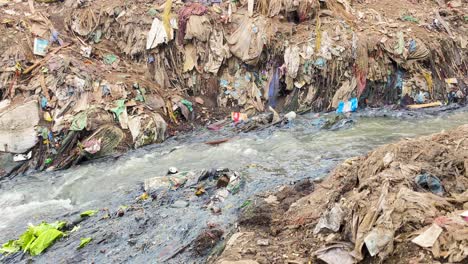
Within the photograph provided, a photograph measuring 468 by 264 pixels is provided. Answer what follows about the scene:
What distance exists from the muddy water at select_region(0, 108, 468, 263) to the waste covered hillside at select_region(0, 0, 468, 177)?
0.97 m

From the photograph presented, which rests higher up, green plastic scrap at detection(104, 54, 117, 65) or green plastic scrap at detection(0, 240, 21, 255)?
green plastic scrap at detection(104, 54, 117, 65)

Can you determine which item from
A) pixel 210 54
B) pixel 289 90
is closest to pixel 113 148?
pixel 210 54

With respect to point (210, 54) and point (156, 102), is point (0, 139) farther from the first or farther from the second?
point (210, 54)

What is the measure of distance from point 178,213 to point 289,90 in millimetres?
4999

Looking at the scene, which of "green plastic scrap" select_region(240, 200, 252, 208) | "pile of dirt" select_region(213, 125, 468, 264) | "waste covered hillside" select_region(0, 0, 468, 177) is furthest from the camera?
"waste covered hillside" select_region(0, 0, 468, 177)

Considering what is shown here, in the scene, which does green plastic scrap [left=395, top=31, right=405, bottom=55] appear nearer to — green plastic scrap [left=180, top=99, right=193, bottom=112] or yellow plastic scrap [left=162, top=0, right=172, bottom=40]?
green plastic scrap [left=180, top=99, right=193, bottom=112]

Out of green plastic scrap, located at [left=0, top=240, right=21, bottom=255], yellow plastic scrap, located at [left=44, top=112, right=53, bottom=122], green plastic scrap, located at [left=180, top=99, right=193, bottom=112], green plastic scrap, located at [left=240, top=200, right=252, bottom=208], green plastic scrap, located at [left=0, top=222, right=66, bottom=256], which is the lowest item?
green plastic scrap, located at [left=0, top=240, right=21, bottom=255]

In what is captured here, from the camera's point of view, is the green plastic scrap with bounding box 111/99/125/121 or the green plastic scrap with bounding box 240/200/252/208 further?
the green plastic scrap with bounding box 111/99/125/121

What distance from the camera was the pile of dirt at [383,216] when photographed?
2523 millimetres

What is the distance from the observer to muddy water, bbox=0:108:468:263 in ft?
14.1

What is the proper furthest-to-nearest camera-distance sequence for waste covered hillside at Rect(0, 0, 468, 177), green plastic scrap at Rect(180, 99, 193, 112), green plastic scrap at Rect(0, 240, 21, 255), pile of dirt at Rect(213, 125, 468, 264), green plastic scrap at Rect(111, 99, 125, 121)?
green plastic scrap at Rect(180, 99, 193, 112) → waste covered hillside at Rect(0, 0, 468, 177) → green plastic scrap at Rect(111, 99, 125, 121) → green plastic scrap at Rect(0, 240, 21, 255) → pile of dirt at Rect(213, 125, 468, 264)

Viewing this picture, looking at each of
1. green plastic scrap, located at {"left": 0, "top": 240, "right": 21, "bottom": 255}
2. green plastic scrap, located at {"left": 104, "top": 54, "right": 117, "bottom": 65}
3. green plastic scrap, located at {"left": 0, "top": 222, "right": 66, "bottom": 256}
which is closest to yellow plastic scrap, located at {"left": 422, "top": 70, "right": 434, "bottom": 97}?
green plastic scrap, located at {"left": 104, "top": 54, "right": 117, "bottom": 65}

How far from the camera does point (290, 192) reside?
4492 millimetres

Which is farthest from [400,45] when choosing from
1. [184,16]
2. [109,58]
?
[109,58]
